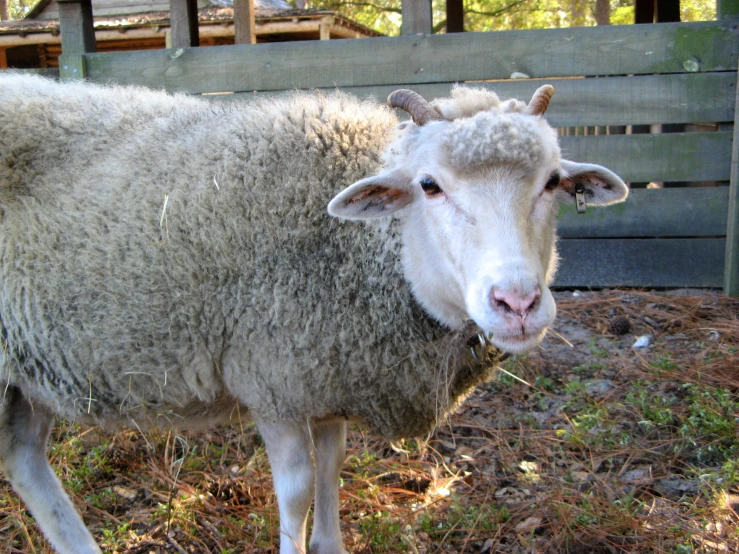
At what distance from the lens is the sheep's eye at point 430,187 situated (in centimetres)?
261

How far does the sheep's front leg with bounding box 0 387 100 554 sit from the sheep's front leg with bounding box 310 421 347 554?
107 cm

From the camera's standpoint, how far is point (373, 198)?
9.05ft

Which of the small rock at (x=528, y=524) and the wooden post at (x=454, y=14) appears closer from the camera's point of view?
the small rock at (x=528, y=524)

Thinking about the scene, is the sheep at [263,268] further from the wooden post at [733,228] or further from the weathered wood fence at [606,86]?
the wooden post at [733,228]

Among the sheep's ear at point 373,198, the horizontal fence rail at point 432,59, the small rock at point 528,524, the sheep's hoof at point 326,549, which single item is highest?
the horizontal fence rail at point 432,59

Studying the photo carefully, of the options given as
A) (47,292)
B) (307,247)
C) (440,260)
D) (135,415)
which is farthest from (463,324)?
(47,292)

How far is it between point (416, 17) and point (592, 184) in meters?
3.26

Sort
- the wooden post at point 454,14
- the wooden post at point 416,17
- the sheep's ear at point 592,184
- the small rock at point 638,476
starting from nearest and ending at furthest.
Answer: the sheep's ear at point 592,184, the small rock at point 638,476, the wooden post at point 416,17, the wooden post at point 454,14

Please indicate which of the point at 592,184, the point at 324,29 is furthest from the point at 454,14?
the point at 592,184

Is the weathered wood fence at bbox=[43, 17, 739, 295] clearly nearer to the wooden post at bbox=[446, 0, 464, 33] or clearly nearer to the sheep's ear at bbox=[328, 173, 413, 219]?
the sheep's ear at bbox=[328, 173, 413, 219]

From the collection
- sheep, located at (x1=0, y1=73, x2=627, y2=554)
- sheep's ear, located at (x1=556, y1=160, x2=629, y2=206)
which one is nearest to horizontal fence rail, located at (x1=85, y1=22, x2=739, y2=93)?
sheep, located at (x1=0, y1=73, x2=627, y2=554)

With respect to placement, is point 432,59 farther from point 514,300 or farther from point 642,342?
point 514,300

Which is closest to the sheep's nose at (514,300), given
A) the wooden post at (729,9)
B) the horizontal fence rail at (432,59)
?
the horizontal fence rail at (432,59)

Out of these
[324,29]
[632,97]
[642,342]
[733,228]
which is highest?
[324,29]
